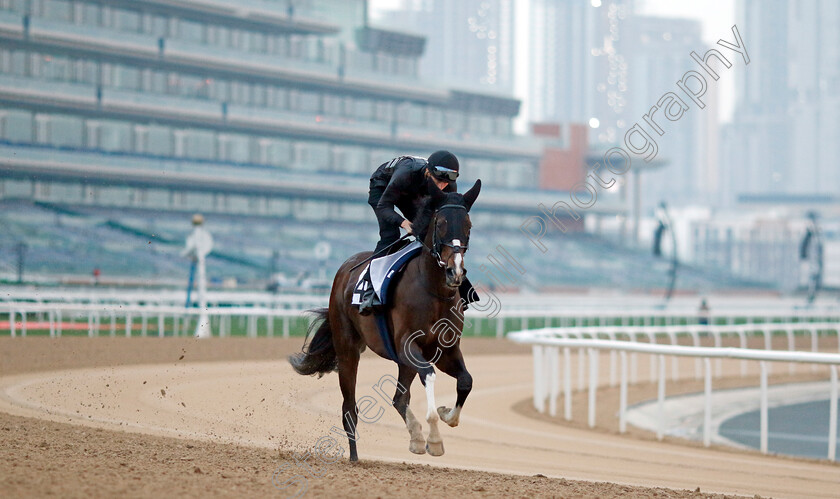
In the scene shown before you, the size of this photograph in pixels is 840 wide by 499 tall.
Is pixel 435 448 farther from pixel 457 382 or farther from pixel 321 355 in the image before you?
pixel 321 355

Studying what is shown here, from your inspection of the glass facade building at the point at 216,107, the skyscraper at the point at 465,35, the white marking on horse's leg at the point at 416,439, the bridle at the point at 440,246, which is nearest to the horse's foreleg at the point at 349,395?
the white marking on horse's leg at the point at 416,439

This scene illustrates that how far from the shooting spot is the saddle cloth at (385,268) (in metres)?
5.72

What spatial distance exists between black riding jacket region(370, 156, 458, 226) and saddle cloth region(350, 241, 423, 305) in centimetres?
19

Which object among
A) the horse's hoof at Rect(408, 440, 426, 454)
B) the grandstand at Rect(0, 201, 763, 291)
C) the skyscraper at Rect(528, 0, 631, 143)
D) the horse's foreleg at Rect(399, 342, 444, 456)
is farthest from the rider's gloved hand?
the skyscraper at Rect(528, 0, 631, 143)

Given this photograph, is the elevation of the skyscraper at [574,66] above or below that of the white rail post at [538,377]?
above

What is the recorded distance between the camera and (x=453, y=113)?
2192 inches

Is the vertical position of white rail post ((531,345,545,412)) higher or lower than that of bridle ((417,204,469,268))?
lower

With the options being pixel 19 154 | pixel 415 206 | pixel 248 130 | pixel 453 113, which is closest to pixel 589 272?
pixel 453 113

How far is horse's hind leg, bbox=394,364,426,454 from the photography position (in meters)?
5.44

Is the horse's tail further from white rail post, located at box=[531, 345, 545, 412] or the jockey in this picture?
white rail post, located at box=[531, 345, 545, 412]

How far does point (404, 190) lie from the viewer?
5.92 meters

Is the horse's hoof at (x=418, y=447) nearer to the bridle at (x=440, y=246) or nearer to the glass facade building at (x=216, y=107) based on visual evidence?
the bridle at (x=440, y=246)

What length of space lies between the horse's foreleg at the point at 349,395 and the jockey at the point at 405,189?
1.68ft

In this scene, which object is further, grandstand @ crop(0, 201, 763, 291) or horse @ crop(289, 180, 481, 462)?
grandstand @ crop(0, 201, 763, 291)
